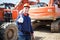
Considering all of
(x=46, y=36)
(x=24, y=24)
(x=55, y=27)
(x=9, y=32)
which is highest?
(x=24, y=24)

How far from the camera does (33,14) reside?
1104 centimetres

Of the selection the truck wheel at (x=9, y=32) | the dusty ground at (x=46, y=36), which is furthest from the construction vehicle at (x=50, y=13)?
the truck wheel at (x=9, y=32)

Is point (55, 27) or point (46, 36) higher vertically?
point (55, 27)

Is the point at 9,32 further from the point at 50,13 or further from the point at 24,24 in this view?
the point at 50,13

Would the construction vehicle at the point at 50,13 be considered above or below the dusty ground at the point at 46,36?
above

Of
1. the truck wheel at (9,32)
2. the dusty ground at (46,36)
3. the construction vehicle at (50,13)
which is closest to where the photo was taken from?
the truck wheel at (9,32)

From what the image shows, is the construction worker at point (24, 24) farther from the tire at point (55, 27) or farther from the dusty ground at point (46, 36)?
the tire at point (55, 27)

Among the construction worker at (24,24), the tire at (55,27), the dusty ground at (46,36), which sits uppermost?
the construction worker at (24,24)

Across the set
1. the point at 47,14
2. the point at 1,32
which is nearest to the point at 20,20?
the point at 1,32

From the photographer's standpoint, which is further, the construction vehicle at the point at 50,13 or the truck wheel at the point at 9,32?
the construction vehicle at the point at 50,13

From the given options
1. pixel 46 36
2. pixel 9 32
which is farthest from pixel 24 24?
pixel 46 36

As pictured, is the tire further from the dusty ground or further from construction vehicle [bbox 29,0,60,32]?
the dusty ground

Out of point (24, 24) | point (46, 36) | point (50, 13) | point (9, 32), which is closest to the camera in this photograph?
point (24, 24)

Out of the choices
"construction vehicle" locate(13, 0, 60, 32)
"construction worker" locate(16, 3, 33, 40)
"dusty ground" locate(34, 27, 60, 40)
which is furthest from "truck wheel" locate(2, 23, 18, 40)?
"construction vehicle" locate(13, 0, 60, 32)
